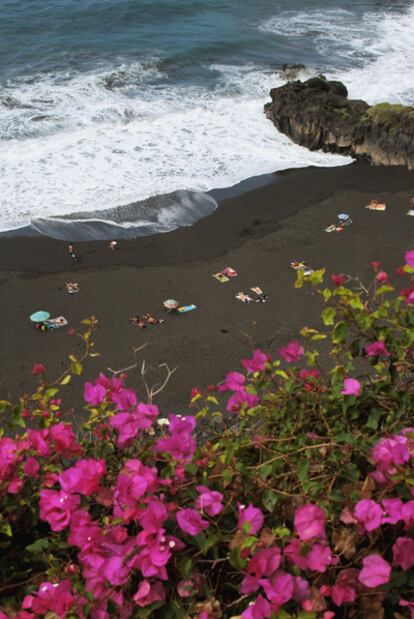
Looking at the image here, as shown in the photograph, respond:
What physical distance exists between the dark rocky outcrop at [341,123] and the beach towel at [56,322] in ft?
30.6

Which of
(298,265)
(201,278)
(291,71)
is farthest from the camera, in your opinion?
(291,71)

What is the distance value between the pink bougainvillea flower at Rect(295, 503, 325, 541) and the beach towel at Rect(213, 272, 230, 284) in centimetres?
862

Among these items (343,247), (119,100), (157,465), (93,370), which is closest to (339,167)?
(343,247)

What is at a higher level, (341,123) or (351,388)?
(351,388)

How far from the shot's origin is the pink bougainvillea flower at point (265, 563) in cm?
185

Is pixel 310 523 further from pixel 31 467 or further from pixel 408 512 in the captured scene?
pixel 31 467

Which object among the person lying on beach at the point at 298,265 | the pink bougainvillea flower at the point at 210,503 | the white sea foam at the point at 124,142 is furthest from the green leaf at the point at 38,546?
the white sea foam at the point at 124,142

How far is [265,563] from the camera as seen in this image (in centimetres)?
185

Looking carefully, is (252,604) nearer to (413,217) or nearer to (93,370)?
(93,370)

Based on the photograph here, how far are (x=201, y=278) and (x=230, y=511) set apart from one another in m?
8.52

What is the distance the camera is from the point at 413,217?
40.9 ft

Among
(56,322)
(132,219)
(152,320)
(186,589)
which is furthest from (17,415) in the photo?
(132,219)

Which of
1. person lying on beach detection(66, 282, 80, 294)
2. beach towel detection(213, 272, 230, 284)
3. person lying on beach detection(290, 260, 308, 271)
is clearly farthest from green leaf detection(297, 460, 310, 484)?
person lying on beach detection(290, 260, 308, 271)

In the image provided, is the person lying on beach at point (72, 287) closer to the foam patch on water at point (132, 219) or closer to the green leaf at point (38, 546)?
the foam patch on water at point (132, 219)
